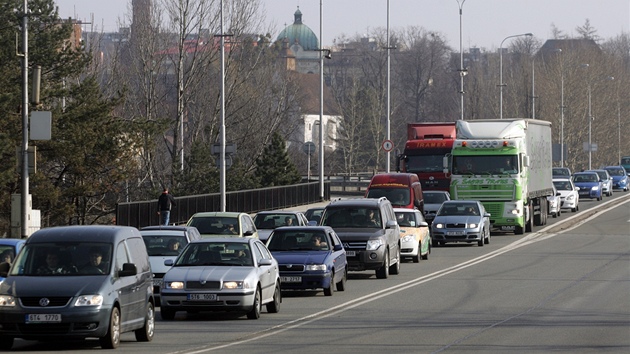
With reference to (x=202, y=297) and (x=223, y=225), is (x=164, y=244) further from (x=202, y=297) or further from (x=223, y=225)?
(x=202, y=297)

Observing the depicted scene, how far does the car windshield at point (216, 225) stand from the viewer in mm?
29828

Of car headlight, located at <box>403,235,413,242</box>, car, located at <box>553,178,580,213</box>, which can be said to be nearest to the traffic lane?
car headlight, located at <box>403,235,413,242</box>

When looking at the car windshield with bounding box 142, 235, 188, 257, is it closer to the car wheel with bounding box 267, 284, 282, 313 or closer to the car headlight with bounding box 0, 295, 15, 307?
the car wheel with bounding box 267, 284, 282, 313

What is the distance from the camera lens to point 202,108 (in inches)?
2862

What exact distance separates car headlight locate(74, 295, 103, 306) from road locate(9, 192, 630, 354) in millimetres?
785

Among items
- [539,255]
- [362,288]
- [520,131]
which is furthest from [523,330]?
[520,131]

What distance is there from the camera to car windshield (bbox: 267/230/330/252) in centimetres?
2470

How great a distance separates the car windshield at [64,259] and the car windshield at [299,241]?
340 inches

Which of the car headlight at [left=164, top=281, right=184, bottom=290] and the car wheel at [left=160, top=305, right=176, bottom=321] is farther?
the car wheel at [left=160, top=305, right=176, bottom=321]

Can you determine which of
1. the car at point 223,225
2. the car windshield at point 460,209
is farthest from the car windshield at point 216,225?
the car windshield at point 460,209

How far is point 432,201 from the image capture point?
49031 millimetres

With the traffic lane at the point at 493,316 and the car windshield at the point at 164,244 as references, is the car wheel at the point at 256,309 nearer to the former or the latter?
the traffic lane at the point at 493,316

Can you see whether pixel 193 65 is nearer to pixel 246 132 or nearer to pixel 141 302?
pixel 246 132

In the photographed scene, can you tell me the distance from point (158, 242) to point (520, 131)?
23437 mm
